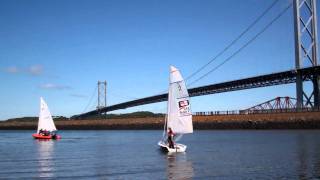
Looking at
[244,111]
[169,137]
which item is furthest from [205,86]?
[169,137]

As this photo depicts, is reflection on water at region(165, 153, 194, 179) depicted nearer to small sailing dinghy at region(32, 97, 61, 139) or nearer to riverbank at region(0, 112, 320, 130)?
small sailing dinghy at region(32, 97, 61, 139)

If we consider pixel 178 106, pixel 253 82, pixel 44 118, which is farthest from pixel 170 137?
pixel 253 82

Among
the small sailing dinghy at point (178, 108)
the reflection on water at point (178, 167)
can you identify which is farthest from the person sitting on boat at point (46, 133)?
the reflection on water at point (178, 167)

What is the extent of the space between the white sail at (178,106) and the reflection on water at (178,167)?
2378mm

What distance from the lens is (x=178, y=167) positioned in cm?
2802

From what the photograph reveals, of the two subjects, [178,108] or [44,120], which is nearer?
[178,108]

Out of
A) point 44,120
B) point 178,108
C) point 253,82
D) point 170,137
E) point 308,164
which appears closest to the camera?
point 308,164

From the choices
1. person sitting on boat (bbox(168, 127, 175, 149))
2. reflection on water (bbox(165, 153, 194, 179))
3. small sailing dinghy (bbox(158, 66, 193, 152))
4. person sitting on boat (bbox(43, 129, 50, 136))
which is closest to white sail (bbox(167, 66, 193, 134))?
small sailing dinghy (bbox(158, 66, 193, 152))

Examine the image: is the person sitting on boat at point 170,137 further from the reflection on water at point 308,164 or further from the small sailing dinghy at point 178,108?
the reflection on water at point 308,164

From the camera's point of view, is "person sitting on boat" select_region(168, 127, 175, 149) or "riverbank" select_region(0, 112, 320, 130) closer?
"person sitting on boat" select_region(168, 127, 175, 149)

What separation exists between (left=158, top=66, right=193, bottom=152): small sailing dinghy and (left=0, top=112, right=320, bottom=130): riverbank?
46.5 metres

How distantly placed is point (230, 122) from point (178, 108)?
59.5m

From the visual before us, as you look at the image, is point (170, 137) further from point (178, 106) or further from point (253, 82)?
point (253, 82)

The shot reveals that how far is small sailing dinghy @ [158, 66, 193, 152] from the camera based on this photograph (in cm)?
3744
